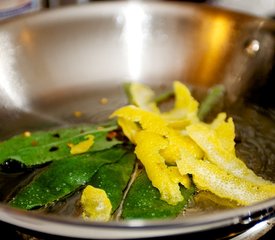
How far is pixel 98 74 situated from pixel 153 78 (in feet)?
0.41

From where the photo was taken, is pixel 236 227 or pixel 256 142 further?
Result: pixel 256 142

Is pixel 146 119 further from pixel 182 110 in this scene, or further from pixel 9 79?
pixel 9 79

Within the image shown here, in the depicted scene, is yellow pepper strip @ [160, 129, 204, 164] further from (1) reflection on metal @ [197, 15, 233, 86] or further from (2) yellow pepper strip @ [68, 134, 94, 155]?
(1) reflection on metal @ [197, 15, 233, 86]

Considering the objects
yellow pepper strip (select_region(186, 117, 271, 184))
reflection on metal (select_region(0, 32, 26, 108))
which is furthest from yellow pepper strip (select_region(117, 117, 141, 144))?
reflection on metal (select_region(0, 32, 26, 108))

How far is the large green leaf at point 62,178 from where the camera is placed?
0.82m

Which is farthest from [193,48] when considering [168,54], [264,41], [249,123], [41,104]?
[41,104]

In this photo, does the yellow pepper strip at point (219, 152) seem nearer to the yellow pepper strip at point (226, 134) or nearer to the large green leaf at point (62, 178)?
the yellow pepper strip at point (226, 134)

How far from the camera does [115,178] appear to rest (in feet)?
2.86

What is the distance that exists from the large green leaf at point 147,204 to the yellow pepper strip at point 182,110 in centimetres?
17

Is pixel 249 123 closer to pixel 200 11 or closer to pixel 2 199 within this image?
pixel 200 11

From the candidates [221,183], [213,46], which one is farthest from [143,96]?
[221,183]

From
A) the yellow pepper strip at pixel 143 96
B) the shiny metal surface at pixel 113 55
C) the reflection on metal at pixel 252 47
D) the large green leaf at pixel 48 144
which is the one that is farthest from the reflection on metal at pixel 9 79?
the reflection on metal at pixel 252 47

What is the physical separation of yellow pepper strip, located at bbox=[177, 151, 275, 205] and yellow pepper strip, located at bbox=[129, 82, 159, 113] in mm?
231

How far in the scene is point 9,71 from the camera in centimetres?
112
